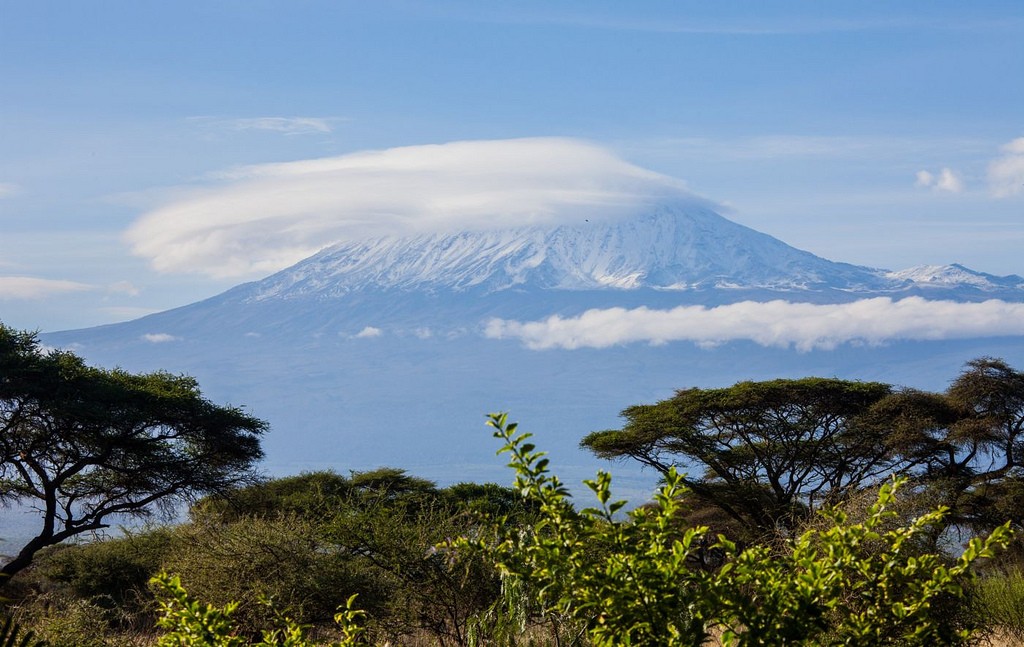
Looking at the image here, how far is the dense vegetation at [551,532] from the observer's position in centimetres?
571

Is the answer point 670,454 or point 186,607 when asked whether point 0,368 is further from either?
point 186,607

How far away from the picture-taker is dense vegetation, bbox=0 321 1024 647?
5715 millimetres

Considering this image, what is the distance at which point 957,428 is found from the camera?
2581 centimetres

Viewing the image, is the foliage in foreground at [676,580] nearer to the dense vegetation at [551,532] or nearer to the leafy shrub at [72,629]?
the dense vegetation at [551,532]

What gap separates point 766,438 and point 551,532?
2140cm

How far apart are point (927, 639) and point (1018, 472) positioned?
2309 centimetres

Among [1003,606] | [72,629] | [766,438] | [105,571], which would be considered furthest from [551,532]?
[766,438]

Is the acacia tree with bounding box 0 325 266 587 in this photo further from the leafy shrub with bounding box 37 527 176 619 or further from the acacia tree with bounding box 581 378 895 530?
the acacia tree with bounding box 581 378 895 530

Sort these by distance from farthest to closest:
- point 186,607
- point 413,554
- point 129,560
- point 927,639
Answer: point 129,560 → point 413,554 → point 186,607 → point 927,639

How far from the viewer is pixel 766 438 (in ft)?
92.0

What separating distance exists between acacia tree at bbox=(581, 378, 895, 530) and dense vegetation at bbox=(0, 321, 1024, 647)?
64 millimetres

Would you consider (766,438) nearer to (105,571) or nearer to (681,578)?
(105,571)

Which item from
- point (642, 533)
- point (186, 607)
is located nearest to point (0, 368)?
point (186, 607)

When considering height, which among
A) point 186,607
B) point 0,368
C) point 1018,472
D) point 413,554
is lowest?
point 1018,472
